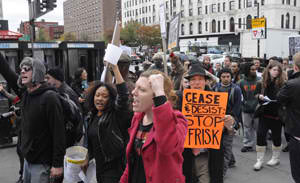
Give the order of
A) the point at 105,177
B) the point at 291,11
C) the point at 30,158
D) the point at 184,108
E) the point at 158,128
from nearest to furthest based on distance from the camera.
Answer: the point at 158,128
the point at 105,177
the point at 30,158
the point at 184,108
the point at 291,11

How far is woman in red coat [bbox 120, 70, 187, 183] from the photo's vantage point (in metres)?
1.93

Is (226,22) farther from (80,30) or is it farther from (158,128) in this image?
(80,30)

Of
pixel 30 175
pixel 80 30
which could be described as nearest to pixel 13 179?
pixel 30 175

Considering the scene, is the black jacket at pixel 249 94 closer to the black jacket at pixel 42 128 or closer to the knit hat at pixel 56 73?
the knit hat at pixel 56 73

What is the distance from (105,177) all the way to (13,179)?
332cm

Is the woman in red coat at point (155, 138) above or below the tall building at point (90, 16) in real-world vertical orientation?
below

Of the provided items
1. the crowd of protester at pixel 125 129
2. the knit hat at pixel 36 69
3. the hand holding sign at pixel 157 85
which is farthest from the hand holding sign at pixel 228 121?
the knit hat at pixel 36 69

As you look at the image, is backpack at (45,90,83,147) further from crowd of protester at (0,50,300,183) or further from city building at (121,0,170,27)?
city building at (121,0,170,27)

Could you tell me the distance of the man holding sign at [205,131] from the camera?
10.8 feet

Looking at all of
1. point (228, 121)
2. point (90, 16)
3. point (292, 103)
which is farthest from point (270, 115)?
point (90, 16)

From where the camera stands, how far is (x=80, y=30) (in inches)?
6196

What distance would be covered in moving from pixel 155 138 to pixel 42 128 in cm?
166

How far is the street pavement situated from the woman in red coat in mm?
3323

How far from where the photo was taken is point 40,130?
3135mm
